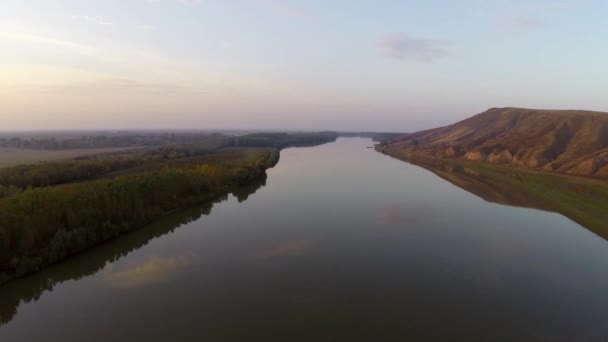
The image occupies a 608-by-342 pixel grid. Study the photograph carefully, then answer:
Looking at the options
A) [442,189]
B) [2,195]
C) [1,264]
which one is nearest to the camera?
[1,264]

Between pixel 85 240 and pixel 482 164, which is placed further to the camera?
pixel 482 164

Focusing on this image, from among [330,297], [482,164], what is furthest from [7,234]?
[482,164]

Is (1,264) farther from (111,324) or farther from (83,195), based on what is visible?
(111,324)

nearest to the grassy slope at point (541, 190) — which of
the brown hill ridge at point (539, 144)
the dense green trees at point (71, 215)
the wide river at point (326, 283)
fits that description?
the wide river at point (326, 283)

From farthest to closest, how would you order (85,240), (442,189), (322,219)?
(442,189), (322,219), (85,240)

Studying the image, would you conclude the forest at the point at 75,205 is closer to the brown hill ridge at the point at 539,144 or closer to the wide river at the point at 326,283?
the wide river at the point at 326,283

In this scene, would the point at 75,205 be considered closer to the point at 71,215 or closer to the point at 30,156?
the point at 71,215

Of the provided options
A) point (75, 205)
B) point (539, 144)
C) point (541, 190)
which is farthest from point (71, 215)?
point (539, 144)
